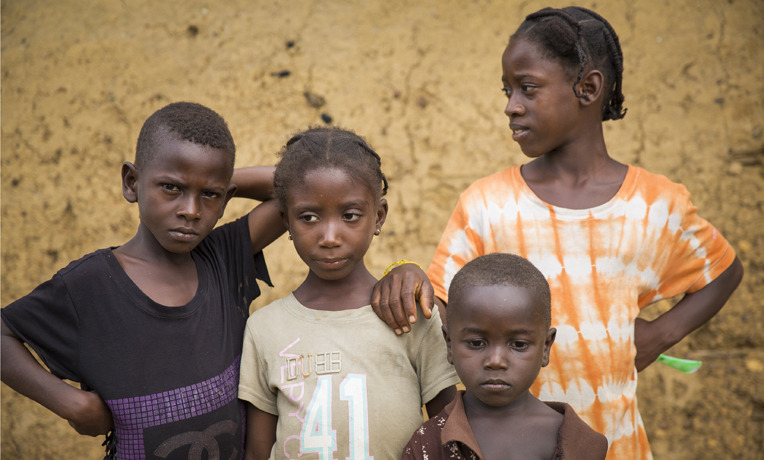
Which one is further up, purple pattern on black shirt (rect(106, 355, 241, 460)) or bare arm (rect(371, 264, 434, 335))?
bare arm (rect(371, 264, 434, 335))

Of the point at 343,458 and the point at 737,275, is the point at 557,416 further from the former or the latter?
the point at 737,275

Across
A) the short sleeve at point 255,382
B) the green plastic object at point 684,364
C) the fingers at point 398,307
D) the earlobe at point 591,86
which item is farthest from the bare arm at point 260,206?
the green plastic object at point 684,364

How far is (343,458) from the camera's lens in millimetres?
1510

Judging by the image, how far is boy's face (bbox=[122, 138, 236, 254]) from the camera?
156cm

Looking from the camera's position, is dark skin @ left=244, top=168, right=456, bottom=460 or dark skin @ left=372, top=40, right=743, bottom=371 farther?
dark skin @ left=372, top=40, right=743, bottom=371

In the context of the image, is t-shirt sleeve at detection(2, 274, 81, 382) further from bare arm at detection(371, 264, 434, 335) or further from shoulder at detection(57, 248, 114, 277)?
bare arm at detection(371, 264, 434, 335)

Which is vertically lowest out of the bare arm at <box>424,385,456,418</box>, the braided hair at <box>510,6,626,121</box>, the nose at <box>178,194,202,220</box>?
the bare arm at <box>424,385,456,418</box>

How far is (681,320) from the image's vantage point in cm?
189

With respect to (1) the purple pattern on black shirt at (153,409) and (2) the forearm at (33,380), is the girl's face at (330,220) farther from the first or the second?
(2) the forearm at (33,380)

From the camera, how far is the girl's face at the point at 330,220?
1572 millimetres

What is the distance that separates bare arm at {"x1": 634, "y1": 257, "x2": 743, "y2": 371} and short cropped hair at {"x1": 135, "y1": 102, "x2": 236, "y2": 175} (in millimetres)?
1348

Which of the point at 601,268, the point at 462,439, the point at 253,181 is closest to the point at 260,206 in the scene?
the point at 253,181

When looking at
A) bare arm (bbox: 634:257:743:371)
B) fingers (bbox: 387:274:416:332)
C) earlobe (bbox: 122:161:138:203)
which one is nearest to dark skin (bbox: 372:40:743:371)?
bare arm (bbox: 634:257:743:371)

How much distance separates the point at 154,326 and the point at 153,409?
20 centimetres
